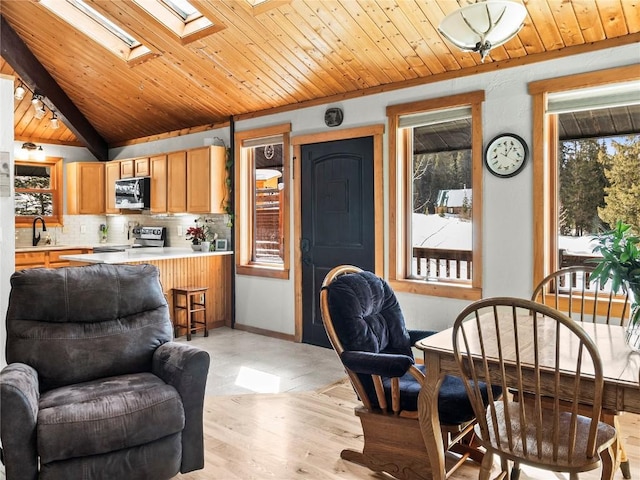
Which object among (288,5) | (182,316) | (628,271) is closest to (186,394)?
(628,271)

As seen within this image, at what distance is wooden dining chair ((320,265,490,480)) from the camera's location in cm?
222

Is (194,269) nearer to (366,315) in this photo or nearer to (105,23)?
(105,23)

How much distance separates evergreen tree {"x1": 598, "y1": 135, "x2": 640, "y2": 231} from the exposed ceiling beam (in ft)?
19.1

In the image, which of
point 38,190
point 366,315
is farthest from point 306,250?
point 38,190

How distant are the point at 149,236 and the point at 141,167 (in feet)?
3.23

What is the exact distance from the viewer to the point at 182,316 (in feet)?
18.0

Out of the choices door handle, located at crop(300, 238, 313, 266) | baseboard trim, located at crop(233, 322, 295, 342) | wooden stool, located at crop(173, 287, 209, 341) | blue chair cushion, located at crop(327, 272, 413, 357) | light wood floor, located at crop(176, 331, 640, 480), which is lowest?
light wood floor, located at crop(176, 331, 640, 480)

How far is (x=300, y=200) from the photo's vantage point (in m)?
5.15

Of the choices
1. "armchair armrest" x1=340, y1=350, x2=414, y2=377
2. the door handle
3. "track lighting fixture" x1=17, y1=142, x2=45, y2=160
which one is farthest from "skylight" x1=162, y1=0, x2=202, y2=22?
"track lighting fixture" x1=17, y1=142, x2=45, y2=160

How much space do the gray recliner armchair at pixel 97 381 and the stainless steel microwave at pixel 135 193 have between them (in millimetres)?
3871

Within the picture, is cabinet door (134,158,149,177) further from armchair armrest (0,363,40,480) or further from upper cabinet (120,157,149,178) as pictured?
armchair armrest (0,363,40,480)

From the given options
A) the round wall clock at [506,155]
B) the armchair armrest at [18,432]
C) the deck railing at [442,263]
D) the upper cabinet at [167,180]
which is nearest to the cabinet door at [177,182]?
the upper cabinet at [167,180]

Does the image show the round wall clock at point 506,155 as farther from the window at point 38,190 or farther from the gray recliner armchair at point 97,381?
the window at point 38,190

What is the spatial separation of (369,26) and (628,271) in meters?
2.64
